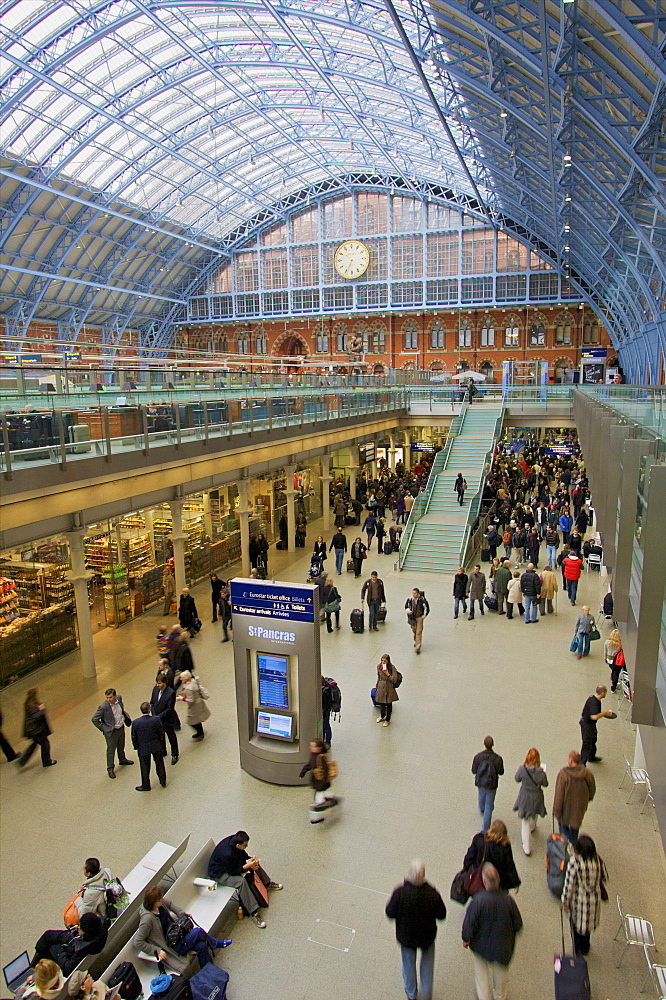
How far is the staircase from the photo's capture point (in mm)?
18969

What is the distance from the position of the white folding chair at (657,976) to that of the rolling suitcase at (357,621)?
27.6 feet

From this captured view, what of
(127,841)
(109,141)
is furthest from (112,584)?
(109,141)

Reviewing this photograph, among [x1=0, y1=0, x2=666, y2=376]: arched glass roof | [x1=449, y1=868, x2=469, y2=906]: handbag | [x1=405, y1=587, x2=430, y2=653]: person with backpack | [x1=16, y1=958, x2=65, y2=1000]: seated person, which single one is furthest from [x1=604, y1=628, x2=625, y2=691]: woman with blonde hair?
[x1=0, y1=0, x2=666, y2=376]: arched glass roof

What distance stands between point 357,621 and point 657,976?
8684mm

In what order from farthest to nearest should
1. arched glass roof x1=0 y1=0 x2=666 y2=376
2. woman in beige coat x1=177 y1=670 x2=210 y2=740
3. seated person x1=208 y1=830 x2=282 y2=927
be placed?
arched glass roof x1=0 y1=0 x2=666 y2=376 → woman in beige coat x1=177 y1=670 x2=210 y2=740 → seated person x1=208 y1=830 x2=282 y2=927

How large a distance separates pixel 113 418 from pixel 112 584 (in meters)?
5.27

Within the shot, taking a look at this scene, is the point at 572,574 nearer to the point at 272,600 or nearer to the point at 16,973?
the point at 272,600

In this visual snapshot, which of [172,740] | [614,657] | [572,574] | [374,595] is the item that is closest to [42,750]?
[172,740]

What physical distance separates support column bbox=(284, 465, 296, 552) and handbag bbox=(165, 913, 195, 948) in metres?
15.1

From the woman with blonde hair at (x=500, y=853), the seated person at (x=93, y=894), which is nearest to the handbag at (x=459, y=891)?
the woman with blonde hair at (x=500, y=853)

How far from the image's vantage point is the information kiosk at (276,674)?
798 centimetres

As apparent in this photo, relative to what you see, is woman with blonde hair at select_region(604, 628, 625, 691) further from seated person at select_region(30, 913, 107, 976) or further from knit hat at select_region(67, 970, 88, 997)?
knit hat at select_region(67, 970, 88, 997)

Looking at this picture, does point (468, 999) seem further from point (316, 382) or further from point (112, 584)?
point (316, 382)

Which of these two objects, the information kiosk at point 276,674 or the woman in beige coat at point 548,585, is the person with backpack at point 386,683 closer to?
the information kiosk at point 276,674
